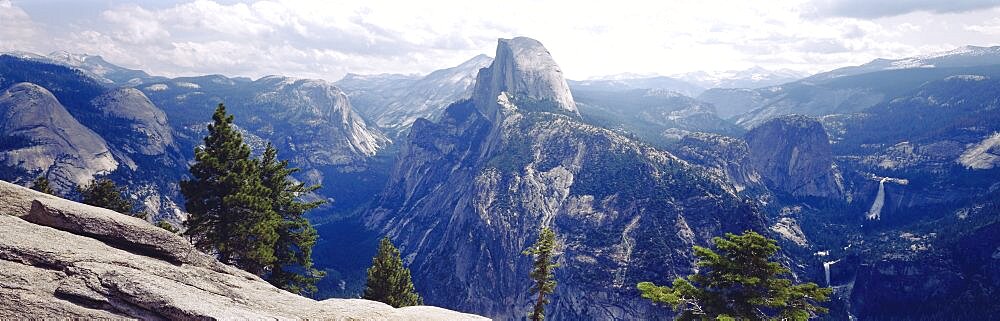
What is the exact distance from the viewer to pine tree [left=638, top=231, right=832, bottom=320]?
32594 mm

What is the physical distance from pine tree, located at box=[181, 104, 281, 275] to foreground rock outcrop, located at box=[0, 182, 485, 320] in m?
17.8

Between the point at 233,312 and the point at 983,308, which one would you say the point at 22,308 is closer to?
the point at 233,312

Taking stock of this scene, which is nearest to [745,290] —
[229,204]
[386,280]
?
[229,204]

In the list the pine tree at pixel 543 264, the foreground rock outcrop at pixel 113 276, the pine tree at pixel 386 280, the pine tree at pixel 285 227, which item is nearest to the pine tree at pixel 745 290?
the foreground rock outcrop at pixel 113 276

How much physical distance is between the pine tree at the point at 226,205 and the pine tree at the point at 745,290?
33.7 metres

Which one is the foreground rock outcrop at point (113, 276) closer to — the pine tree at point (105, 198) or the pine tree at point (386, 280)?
the pine tree at point (386, 280)

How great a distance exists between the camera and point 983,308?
188875 mm

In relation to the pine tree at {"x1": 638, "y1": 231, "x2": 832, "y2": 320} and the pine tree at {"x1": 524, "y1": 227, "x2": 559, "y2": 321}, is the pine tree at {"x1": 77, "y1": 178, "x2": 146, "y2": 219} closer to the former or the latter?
the pine tree at {"x1": 524, "y1": 227, "x2": 559, "y2": 321}

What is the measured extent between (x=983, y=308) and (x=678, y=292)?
226 m

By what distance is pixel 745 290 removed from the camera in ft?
113

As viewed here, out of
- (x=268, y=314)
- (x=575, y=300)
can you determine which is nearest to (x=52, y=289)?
(x=268, y=314)

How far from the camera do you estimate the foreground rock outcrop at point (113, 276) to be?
21375 millimetres

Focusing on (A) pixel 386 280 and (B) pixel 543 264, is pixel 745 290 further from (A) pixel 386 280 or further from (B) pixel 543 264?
(A) pixel 386 280

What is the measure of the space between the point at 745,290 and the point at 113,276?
34746 mm
